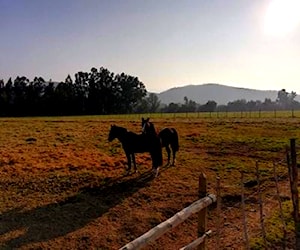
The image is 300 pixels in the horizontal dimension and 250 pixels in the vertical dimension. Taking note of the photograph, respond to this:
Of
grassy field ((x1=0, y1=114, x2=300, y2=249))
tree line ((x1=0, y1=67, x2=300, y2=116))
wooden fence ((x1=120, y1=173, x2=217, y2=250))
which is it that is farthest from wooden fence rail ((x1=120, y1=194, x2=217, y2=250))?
tree line ((x1=0, y1=67, x2=300, y2=116))

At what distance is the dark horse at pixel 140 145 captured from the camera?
1162 centimetres

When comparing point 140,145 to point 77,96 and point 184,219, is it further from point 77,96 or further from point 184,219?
point 77,96

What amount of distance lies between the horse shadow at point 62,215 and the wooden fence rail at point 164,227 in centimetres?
413

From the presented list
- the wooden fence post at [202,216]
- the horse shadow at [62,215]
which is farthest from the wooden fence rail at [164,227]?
the horse shadow at [62,215]

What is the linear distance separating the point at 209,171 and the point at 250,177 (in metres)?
1.45

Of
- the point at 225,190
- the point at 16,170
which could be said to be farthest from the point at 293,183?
the point at 16,170

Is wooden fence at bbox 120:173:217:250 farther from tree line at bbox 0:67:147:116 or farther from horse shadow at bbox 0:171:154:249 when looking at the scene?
tree line at bbox 0:67:147:116

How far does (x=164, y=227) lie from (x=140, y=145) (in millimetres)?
8446

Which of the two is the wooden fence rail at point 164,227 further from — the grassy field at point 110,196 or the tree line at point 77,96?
the tree line at point 77,96

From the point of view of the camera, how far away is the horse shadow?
7.45 m

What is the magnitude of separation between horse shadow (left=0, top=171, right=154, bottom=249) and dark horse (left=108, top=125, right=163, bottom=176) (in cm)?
129

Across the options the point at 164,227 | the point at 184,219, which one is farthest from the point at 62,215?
the point at 164,227

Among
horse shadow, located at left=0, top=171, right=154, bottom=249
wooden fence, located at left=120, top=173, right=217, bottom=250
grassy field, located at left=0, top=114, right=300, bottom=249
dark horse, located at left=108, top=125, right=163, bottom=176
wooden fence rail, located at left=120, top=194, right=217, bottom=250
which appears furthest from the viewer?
dark horse, located at left=108, top=125, right=163, bottom=176

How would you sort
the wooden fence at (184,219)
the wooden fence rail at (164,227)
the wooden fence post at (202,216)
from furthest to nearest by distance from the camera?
the wooden fence post at (202,216) → the wooden fence at (184,219) → the wooden fence rail at (164,227)
